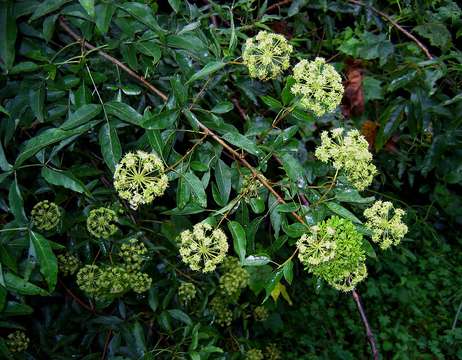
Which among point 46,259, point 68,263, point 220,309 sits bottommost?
point 220,309

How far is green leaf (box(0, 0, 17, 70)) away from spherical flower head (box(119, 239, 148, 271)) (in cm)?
102

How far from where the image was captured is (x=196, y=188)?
1735 millimetres

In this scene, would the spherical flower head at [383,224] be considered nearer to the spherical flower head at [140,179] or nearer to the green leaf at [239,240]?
the green leaf at [239,240]

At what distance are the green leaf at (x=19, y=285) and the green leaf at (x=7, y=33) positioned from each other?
752 millimetres

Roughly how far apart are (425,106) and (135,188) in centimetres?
208

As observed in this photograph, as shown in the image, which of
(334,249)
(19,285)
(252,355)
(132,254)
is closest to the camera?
(334,249)

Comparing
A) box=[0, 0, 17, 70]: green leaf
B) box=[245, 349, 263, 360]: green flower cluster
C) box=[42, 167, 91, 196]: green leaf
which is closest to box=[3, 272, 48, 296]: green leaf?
box=[42, 167, 91, 196]: green leaf

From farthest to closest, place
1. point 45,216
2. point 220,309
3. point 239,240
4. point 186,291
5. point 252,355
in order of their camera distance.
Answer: point 252,355, point 220,309, point 186,291, point 45,216, point 239,240

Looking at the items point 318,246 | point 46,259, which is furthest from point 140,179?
point 318,246

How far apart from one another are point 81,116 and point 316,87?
0.81 m

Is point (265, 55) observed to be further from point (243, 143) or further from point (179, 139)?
point (179, 139)

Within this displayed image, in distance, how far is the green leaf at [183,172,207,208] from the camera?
5.63 ft

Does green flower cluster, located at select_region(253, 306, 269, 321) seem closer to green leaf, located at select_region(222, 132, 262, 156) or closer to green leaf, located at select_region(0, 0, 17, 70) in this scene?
green leaf, located at select_region(222, 132, 262, 156)

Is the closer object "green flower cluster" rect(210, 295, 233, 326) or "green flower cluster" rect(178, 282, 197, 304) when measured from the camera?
"green flower cluster" rect(178, 282, 197, 304)
